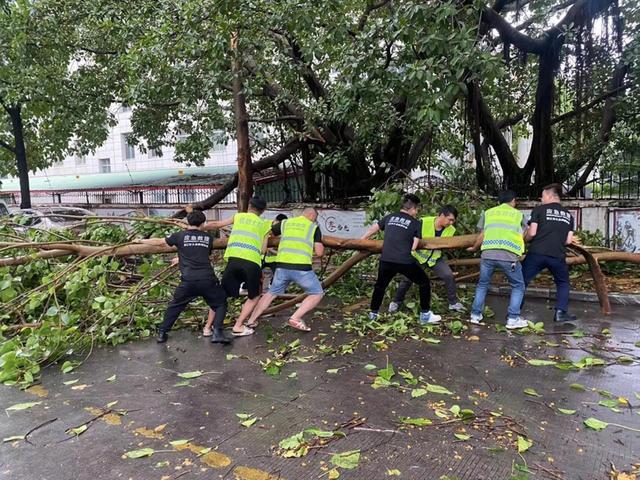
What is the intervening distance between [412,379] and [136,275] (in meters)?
4.20

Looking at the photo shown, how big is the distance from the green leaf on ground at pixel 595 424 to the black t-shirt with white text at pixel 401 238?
102 inches

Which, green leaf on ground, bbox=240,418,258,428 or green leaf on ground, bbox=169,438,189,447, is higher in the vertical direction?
green leaf on ground, bbox=240,418,258,428

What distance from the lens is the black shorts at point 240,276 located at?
17.5ft

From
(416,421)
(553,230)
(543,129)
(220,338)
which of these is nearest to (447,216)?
(553,230)

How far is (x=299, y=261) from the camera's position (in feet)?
17.9

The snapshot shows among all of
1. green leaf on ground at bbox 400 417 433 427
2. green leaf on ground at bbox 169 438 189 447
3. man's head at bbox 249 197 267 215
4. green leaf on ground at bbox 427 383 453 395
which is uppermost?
man's head at bbox 249 197 267 215

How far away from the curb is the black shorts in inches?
147

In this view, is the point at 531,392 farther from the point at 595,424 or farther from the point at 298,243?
the point at 298,243

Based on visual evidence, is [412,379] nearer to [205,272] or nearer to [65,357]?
[205,272]

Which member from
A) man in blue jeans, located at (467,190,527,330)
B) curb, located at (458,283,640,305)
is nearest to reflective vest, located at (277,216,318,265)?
man in blue jeans, located at (467,190,527,330)

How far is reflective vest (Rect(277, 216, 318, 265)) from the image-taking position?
5469mm

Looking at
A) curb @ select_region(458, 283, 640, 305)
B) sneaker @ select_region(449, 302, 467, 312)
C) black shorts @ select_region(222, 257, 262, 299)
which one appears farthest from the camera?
curb @ select_region(458, 283, 640, 305)

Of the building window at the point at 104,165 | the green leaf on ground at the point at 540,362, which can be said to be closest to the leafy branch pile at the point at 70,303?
the green leaf on ground at the point at 540,362

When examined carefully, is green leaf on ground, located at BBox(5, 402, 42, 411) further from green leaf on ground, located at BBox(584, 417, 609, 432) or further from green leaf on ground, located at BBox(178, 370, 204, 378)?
green leaf on ground, located at BBox(584, 417, 609, 432)
